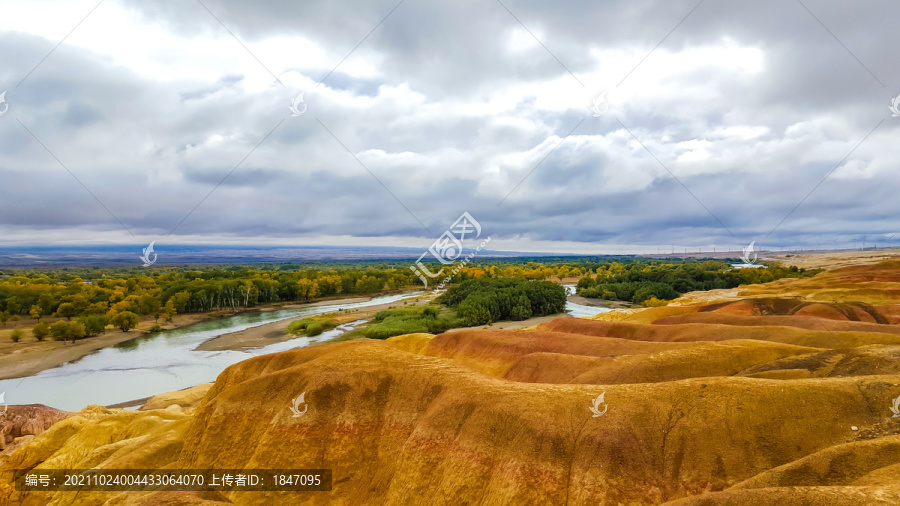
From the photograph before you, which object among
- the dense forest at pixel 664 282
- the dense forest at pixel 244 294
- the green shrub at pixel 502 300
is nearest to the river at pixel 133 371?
the dense forest at pixel 244 294

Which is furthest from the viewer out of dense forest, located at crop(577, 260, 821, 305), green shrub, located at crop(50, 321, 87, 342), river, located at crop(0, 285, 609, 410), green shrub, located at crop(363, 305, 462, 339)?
dense forest, located at crop(577, 260, 821, 305)

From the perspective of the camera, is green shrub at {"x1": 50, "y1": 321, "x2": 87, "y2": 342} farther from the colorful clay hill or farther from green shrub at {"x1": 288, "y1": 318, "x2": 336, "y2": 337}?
the colorful clay hill

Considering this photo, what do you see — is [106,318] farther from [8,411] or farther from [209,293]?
[8,411]

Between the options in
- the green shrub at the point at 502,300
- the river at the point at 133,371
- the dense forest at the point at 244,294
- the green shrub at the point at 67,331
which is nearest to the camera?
the river at the point at 133,371

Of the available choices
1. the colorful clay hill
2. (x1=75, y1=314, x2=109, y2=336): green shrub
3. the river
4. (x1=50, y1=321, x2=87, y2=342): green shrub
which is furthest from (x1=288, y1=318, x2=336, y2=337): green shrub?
the colorful clay hill

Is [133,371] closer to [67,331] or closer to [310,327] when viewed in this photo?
[67,331]

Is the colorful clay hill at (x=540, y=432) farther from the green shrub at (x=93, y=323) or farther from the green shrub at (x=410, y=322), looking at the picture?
the green shrub at (x=93, y=323)
